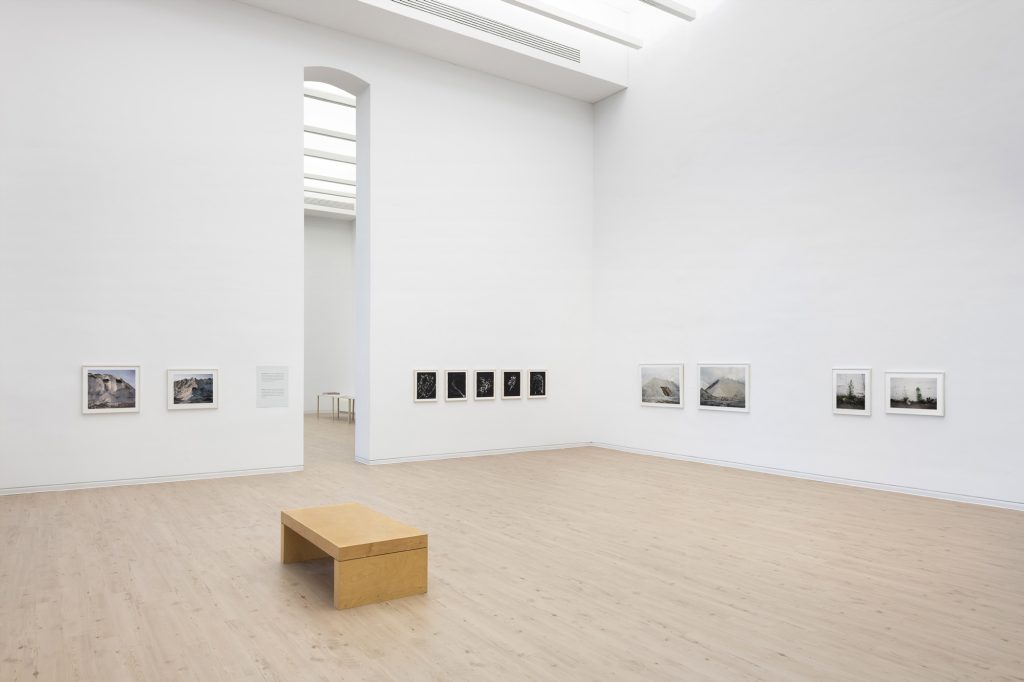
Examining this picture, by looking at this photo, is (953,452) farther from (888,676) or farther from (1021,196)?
(888,676)

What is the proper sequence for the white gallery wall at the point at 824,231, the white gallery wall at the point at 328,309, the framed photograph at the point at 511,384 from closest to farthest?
the white gallery wall at the point at 824,231, the framed photograph at the point at 511,384, the white gallery wall at the point at 328,309

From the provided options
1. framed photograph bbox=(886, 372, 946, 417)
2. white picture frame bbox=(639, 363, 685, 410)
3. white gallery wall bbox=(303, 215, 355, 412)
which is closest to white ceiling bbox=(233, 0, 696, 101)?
white picture frame bbox=(639, 363, 685, 410)

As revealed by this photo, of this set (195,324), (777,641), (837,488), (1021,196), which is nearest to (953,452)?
(837,488)

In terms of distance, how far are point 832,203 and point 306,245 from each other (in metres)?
24.1

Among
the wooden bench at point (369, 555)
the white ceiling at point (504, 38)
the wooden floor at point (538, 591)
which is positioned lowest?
the wooden floor at point (538, 591)

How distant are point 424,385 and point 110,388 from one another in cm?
724

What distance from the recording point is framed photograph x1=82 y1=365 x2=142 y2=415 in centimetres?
1419

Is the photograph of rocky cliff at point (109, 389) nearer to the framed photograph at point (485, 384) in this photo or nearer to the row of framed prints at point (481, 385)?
the row of framed prints at point (481, 385)

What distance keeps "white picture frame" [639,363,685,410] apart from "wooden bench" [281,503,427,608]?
1216 cm

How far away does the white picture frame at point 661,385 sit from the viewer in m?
19.1

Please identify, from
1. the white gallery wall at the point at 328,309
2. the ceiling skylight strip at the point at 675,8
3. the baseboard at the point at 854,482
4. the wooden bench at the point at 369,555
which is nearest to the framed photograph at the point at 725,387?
the baseboard at the point at 854,482

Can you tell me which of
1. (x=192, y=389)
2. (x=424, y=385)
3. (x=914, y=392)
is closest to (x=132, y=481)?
(x=192, y=389)

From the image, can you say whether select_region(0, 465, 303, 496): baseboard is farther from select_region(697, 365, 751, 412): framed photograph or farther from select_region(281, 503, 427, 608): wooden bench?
select_region(697, 365, 751, 412): framed photograph

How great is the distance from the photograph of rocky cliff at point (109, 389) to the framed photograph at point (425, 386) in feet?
21.4
